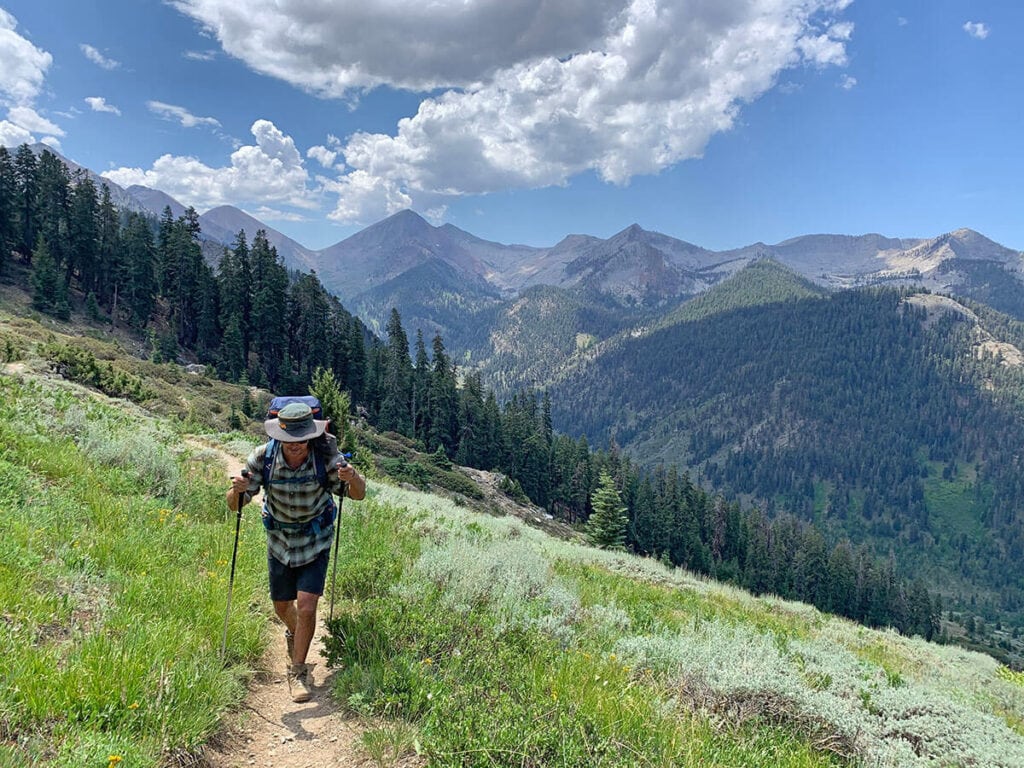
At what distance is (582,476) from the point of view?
8381 centimetres

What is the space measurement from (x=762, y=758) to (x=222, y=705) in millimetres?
4108

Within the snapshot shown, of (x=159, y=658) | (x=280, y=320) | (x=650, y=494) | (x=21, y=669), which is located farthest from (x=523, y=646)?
(x=650, y=494)

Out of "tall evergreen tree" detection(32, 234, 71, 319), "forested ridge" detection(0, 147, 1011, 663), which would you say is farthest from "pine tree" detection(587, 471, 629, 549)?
"tall evergreen tree" detection(32, 234, 71, 319)

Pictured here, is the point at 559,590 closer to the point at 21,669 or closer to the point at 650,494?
the point at 21,669

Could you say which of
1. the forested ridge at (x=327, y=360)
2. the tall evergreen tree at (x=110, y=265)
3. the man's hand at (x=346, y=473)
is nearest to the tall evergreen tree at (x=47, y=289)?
the forested ridge at (x=327, y=360)

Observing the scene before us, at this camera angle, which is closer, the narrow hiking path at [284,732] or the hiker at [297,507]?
the narrow hiking path at [284,732]

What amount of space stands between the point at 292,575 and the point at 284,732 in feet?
4.84

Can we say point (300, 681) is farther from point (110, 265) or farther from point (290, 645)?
point (110, 265)

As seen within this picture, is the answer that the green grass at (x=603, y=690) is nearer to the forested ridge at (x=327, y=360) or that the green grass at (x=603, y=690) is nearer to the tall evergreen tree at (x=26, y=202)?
the forested ridge at (x=327, y=360)

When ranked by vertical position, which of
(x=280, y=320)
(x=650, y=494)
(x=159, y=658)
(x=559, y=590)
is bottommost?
(x=650, y=494)

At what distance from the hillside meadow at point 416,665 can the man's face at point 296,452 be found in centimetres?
155

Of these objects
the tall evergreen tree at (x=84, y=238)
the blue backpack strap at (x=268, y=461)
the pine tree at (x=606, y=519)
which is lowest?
the pine tree at (x=606, y=519)

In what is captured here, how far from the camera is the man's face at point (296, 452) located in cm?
508

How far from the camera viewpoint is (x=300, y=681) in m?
5.07
